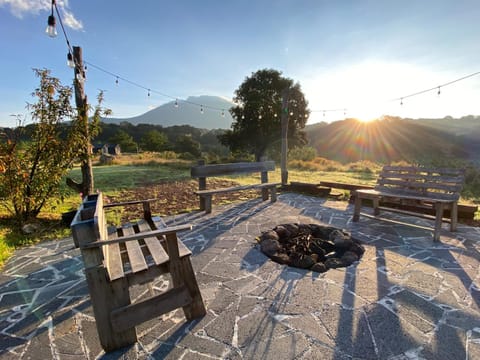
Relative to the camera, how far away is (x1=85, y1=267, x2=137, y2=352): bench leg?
64.6 inches

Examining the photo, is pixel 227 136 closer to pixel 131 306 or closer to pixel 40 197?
pixel 40 197

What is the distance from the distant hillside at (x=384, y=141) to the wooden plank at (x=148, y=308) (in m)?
31.7

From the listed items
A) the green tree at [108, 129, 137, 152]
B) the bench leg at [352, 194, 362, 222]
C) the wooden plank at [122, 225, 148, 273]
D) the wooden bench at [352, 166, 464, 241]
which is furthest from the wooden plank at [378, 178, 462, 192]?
the green tree at [108, 129, 137, 152]

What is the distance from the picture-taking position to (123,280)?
5.68 feet

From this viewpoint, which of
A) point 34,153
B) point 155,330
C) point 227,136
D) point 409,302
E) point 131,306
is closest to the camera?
point 131,306

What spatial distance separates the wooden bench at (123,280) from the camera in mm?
1618

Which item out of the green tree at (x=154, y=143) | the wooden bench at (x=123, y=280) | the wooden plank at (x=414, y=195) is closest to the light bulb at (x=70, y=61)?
the wooden bench at (x=123, y=280)

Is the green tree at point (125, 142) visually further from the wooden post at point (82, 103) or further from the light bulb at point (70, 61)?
the light bulb at point (70, 61)

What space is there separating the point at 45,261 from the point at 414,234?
5.21 meters

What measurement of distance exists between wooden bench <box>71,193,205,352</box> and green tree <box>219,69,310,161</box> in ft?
57.5

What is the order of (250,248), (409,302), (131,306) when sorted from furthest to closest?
(250,248), (409,302), (131,306)

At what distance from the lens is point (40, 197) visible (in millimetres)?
4168

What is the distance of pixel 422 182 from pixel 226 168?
369cm

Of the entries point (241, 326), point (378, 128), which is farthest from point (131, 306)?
point (378, 128)
